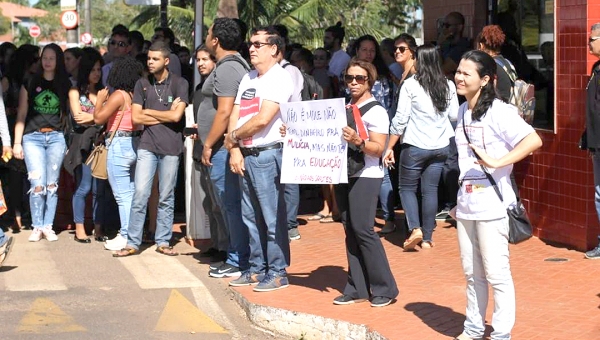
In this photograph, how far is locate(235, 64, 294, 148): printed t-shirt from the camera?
804 cm

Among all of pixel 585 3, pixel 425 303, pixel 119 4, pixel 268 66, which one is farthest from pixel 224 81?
pixel 119 4

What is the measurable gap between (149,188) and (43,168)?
1.45 meters

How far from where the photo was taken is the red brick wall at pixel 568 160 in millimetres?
9391

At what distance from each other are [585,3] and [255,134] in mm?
3347

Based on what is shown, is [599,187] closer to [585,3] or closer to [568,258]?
[568,258]

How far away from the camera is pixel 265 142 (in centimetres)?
815

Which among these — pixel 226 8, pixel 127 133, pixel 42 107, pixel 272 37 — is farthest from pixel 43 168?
pixel 226 8

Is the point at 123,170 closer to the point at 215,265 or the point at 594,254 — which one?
the point at 215,265

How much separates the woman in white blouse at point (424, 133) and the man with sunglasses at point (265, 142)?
165cm

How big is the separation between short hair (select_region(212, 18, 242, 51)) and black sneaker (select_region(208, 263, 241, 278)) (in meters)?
1.93

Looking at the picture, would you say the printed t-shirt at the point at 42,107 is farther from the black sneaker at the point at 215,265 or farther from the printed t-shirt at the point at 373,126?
the printed t-shirt at the point at 373,126

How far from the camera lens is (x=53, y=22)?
83000 mm

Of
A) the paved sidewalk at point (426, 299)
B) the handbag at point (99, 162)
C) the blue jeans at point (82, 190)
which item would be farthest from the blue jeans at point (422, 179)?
the blue jeans at point (82, 190)

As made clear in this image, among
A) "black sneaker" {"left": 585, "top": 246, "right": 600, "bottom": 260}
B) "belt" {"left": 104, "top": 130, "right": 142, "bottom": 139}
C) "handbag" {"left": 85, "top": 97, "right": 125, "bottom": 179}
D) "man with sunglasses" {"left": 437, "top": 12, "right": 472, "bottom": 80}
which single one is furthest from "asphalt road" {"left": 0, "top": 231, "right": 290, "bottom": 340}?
"man with sunglasses" {"left": 437, "top": 12, "right": 472, "bottom": 80}
